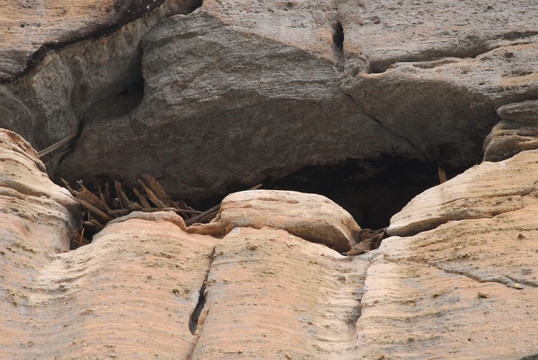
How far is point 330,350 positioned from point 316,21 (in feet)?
8.57

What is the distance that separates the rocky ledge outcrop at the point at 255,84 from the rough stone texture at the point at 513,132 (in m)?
0.13

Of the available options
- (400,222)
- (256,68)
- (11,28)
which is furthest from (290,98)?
(11,28)

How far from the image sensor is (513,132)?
4859mm

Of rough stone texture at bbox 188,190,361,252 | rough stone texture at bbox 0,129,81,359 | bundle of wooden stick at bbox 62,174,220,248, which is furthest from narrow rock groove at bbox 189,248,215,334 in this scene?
bundle of wooden stick at bbox 62,174,220,248

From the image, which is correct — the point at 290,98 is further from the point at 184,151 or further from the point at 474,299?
the point at 474,299

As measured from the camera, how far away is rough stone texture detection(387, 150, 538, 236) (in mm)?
4227

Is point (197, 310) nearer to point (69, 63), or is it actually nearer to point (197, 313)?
point (197, 313)

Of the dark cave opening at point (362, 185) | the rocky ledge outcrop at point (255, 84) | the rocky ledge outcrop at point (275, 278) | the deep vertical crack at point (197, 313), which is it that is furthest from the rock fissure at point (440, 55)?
the deep vertical crack at point (197, 313)

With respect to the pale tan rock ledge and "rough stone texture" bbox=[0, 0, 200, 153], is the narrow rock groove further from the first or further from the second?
"rough stone texture" bbox=[0, 0, 200, 153]

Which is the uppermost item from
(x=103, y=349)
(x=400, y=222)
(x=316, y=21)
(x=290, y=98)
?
(x=316, y=21)

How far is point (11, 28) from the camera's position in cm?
530

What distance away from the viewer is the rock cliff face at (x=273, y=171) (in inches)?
141

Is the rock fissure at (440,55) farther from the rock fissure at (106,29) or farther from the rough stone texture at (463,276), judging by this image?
the rock fissure at (106,29)

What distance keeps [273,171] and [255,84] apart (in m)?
0.58
